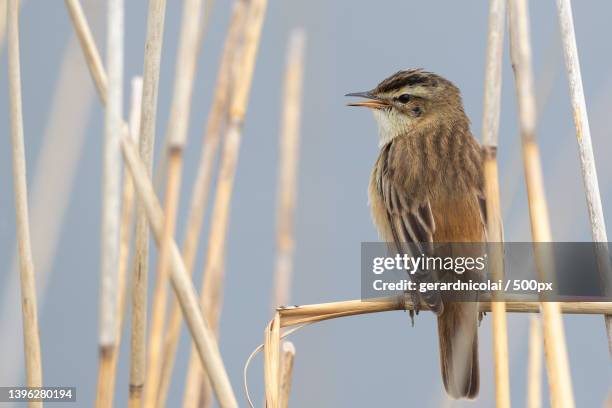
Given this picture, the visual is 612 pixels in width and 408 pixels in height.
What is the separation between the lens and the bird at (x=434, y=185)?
3.43m

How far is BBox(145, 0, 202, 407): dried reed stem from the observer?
7.47 feet

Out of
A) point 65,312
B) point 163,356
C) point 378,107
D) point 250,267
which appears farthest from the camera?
point 250,267

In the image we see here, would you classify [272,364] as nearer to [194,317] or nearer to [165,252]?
[194,317]

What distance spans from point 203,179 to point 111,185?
0.88 m

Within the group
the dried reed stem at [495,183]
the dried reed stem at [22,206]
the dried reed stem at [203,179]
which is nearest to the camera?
the dried reed stem at [495,183]

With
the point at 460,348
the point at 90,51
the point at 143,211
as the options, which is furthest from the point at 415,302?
the point at 90,51

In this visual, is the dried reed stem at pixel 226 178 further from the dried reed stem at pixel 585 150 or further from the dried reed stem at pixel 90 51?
the dried reed stem at pixel 585 150

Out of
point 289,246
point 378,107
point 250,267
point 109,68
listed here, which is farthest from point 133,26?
point 109,68

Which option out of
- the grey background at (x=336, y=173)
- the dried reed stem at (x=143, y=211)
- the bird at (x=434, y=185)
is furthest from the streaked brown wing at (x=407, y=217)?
the grey background at (x=336, y=173)

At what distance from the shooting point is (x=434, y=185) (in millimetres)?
3863

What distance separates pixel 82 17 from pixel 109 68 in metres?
0.54

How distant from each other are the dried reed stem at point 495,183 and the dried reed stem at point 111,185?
3.06ft

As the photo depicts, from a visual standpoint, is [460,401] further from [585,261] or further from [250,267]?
[250,267]

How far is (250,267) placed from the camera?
6672 mm
